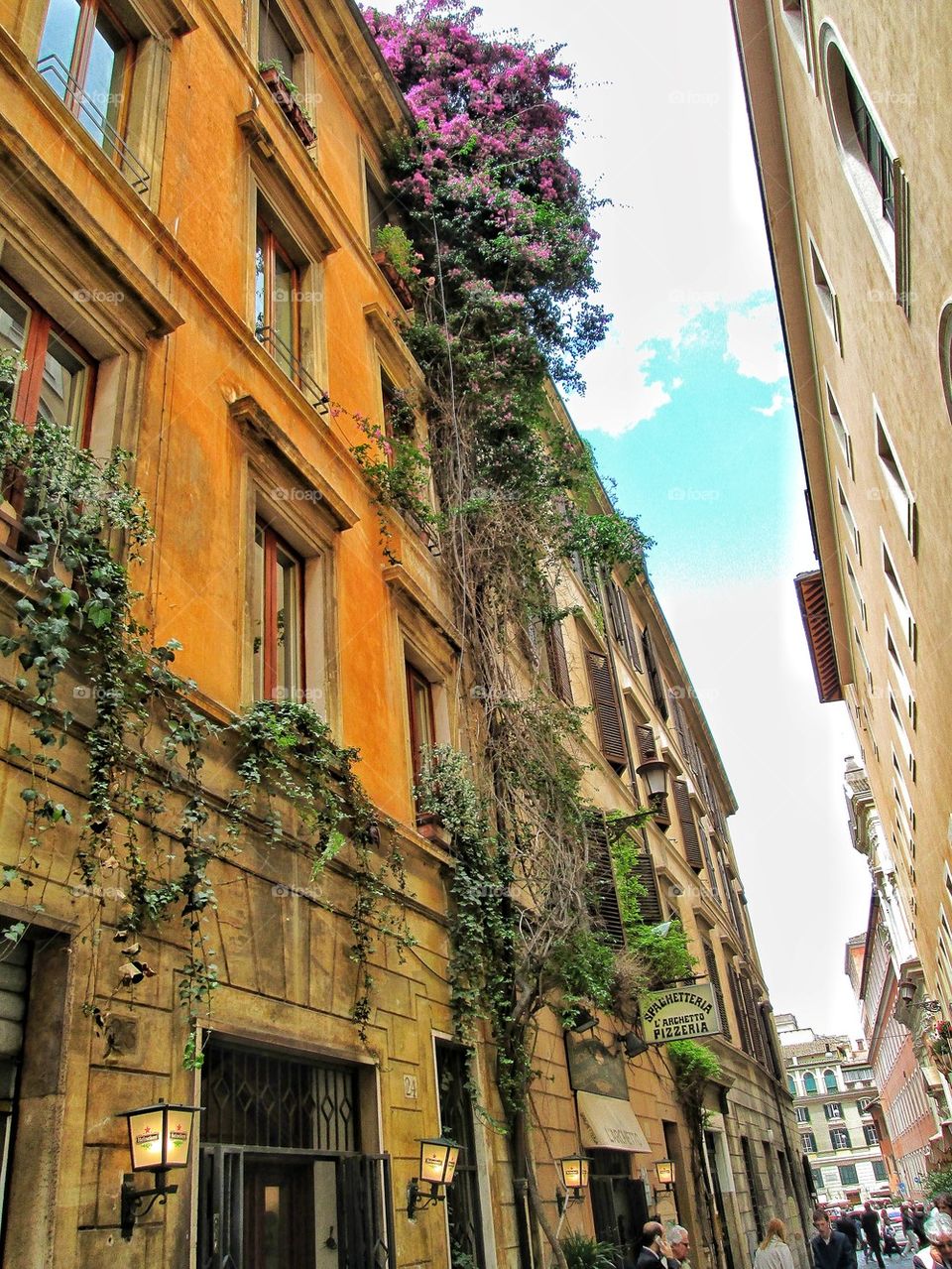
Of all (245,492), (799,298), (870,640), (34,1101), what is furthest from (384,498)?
(870,640)

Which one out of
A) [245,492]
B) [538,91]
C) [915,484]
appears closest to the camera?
[245,492]

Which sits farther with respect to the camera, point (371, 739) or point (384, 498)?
point (384, 498)

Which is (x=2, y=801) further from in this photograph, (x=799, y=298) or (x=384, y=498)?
(x=799, y=298)

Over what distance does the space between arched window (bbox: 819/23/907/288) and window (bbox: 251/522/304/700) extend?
5172 mm

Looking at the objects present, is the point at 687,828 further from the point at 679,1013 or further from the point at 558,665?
the point at 679,1013

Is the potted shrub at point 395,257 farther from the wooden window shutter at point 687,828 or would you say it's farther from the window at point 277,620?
the wooden window shutter at point 687,828

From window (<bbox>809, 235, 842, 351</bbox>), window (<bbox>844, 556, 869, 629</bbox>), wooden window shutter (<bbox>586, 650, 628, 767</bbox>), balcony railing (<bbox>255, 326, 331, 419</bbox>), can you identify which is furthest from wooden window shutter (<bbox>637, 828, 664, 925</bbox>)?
balcony railing (<bbox>255, 326, 331, 419</bbox>)

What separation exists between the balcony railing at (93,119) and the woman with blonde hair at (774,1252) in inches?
441

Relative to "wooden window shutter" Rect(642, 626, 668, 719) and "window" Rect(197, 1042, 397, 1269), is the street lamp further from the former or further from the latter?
"window" Rect(197, 1042, 397, 1269)

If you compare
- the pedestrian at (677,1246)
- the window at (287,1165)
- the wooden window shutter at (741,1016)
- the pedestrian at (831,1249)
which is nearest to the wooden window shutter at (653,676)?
the wooden window shutter at (741,1016)

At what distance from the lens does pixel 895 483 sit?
993cm

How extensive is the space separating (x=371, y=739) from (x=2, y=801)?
437cm

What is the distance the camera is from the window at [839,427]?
44.7 ft

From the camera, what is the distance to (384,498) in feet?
33.7
